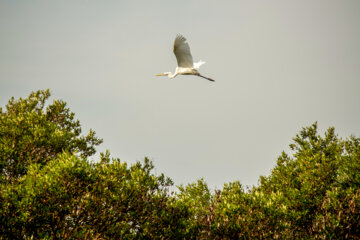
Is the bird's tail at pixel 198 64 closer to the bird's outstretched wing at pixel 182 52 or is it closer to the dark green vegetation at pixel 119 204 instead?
the bird's outstretched wing at pixel 182 52

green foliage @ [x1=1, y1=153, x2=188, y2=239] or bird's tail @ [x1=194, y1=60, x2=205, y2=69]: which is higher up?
bird's tail @ [x1=194, y1=60, x2=205, y2=69]

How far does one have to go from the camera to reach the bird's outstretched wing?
728 inches

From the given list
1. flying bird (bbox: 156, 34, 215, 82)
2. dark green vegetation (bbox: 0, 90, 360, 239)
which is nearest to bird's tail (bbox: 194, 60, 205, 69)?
flying bird (bbox: 156, 34, 215, 82)

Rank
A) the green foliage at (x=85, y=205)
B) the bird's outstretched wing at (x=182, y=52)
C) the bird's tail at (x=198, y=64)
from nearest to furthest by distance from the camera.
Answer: the green foliage at (x=85, y=205) < the bird's outstretched wing at (x=182, y=52) < the bird's tail at (x=198, y=64)

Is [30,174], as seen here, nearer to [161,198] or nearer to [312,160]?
[161,198]

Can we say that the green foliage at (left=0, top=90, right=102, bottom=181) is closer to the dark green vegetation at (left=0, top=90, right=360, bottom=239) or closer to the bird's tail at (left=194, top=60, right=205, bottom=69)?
the dark green vegetation at (left=0, top=90, right=360, bottom=239)

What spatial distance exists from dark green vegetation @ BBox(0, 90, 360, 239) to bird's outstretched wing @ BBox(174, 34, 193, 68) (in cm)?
797

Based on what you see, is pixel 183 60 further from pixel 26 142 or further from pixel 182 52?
pixel 26 142

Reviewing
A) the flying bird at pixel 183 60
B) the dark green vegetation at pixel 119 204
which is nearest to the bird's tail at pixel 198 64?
the flying bird at pixel 183 60

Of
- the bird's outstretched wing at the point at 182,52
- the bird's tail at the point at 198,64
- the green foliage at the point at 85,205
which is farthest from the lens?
the bird's tail at the point at 198,64

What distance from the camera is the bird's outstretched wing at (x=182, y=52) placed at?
1848cm

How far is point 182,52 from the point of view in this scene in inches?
774

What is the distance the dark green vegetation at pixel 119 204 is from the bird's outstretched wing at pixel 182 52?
797cm

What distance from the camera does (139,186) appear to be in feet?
57.6
